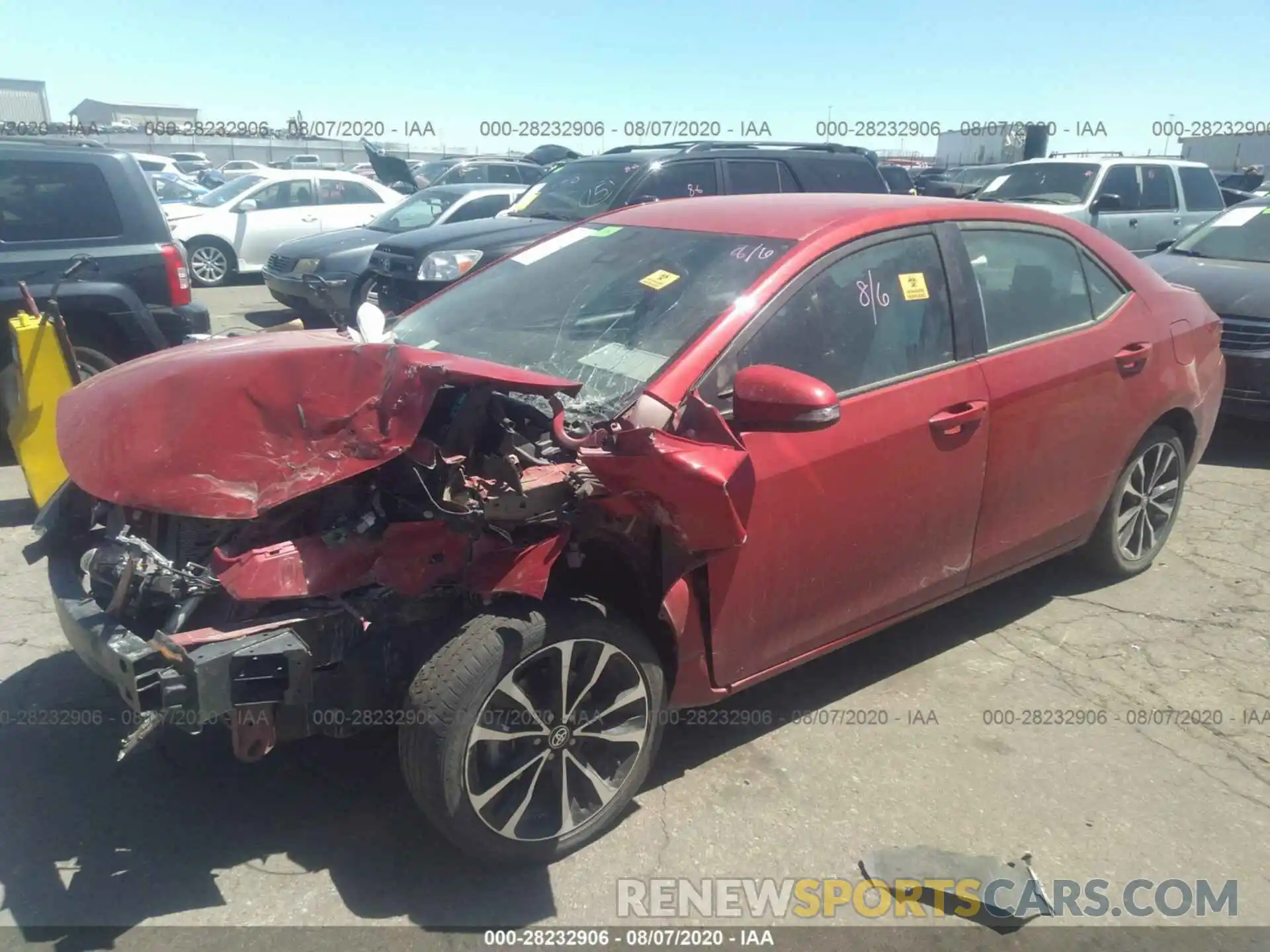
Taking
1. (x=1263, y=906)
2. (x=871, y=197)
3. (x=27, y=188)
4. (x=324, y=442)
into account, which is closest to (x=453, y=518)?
(x=324, y=442)

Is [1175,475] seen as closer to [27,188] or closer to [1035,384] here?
[1035,384]

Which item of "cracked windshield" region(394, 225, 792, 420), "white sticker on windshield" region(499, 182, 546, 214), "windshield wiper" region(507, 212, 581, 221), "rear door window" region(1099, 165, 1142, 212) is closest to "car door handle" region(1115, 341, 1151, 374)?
"cracked windshield" region(394, 225, 792, 420)

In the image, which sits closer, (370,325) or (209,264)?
(370,325)

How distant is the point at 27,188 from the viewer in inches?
222

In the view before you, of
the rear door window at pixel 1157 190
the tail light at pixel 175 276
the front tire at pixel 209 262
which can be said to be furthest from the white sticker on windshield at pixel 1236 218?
the front tire at pixel 209 262

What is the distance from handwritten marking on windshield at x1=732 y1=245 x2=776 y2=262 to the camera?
125 inches

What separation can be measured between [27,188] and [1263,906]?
6662mm

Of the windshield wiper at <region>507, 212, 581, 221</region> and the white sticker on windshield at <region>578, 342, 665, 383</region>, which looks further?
the windshield wiper at <region>507, 212, 581, 221</region>

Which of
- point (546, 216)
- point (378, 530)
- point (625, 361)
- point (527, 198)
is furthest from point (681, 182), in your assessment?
point (378, 530)

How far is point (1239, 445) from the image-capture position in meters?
7.04

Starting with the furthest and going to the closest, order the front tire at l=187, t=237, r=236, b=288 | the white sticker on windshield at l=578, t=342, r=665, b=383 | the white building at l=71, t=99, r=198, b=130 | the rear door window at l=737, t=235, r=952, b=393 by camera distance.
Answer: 1. the white building at l=71, t=99, r=198, b=130
2. the front tire at l=187, t=237, r=236, b=288
3. the rear door window at l=737, t=235, r=952, b=393
4. the white sticker on windshield at l=578, t=342, r=665, b=383

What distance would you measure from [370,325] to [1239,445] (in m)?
6.41

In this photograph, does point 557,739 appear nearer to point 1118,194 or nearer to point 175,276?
point 175,276

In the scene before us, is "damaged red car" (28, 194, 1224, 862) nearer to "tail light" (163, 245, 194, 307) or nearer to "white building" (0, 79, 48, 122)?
"tail light" (163, 245, 194, 307)
